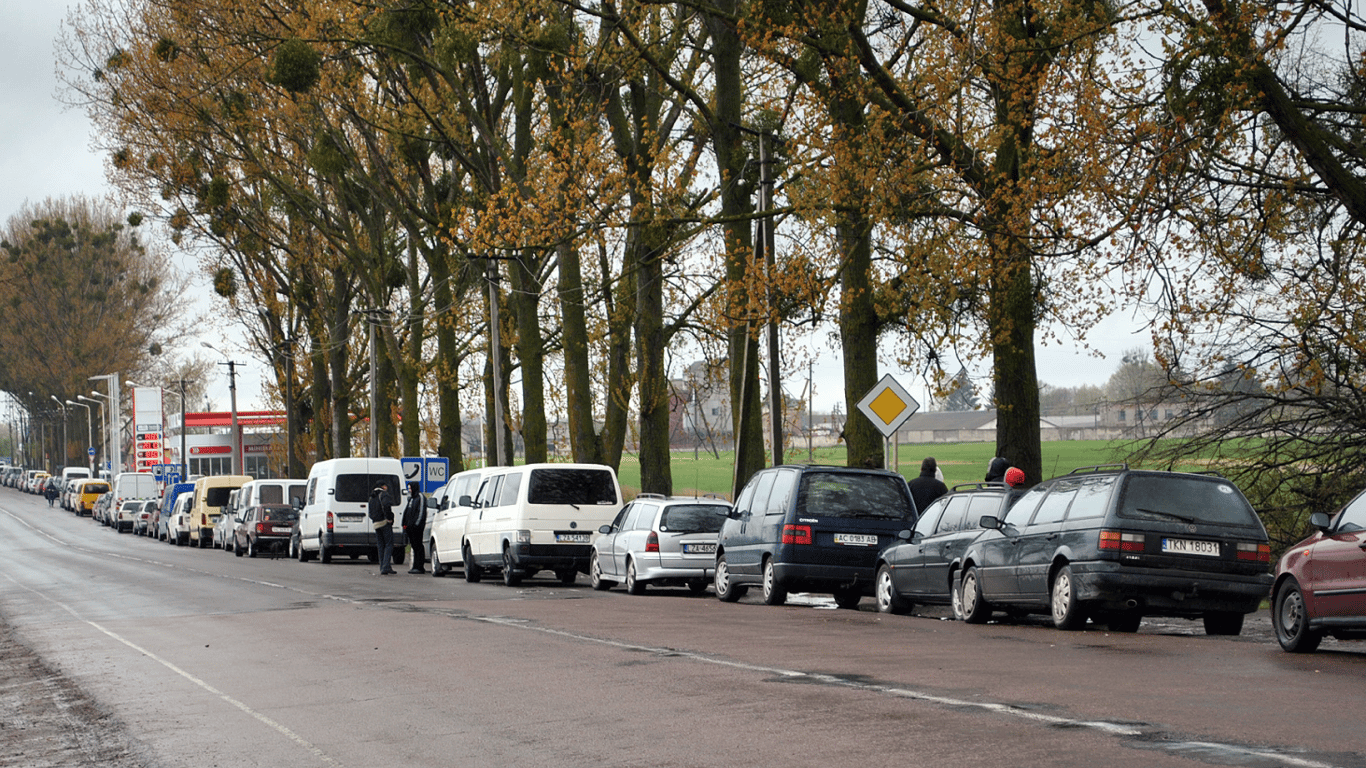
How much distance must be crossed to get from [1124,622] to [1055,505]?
4.57ft

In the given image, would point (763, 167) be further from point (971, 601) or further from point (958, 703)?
point (958, 703)

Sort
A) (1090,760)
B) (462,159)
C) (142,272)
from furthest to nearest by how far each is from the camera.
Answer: (142,272) < (462,159) < (1090,760)

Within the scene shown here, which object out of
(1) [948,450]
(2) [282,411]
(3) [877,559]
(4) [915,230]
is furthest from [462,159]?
(1) [948,450]

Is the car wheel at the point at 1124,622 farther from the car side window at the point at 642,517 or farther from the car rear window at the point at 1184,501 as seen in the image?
the car side window at the point at 642,517

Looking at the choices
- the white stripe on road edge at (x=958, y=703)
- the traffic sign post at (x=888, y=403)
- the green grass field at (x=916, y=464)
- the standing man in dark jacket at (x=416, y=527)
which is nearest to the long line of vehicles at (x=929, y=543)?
the standing man in dark jacket at (x=416, y=527)

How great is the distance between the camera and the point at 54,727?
1023cm

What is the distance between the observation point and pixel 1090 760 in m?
7.37

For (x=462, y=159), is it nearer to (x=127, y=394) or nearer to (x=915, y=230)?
(x=915, y=230)

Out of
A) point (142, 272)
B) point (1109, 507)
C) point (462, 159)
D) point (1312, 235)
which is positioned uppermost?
point (142, 272)

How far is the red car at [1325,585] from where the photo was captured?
40.3 feet

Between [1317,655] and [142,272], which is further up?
[142,272]

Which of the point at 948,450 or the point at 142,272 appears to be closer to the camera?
the point at 948,450

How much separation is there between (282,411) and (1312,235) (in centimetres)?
5943

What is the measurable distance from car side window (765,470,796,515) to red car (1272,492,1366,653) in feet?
26.0
